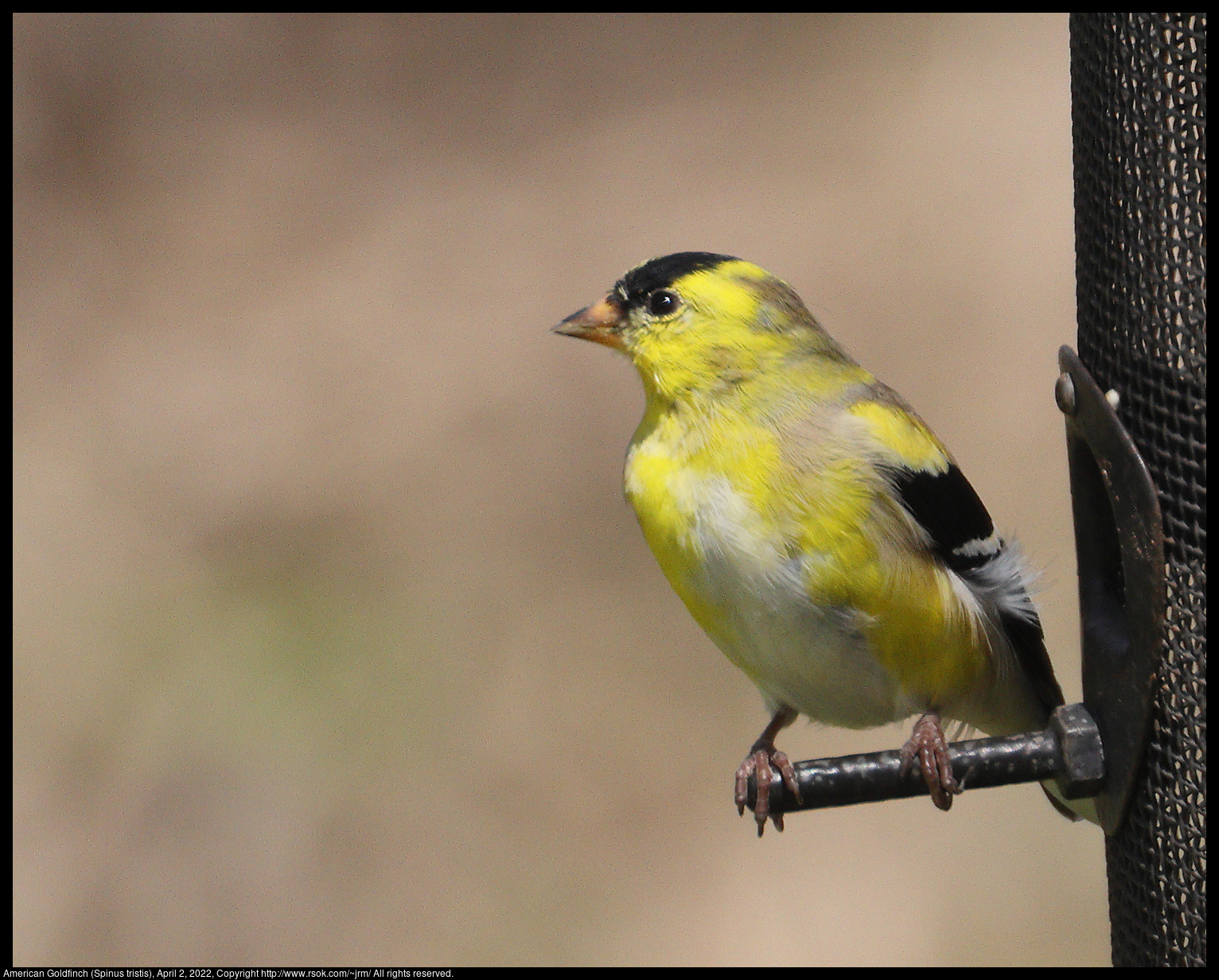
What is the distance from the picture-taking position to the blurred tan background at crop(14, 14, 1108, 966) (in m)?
5.74

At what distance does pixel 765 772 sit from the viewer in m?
3.19

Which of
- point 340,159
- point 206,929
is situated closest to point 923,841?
point 206,929

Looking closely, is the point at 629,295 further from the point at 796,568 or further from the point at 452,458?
A: the point at 452,458

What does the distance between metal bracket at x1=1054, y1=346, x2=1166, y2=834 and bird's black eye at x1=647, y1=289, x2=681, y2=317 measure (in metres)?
0.83

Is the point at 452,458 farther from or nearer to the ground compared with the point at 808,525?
nearer to the ground

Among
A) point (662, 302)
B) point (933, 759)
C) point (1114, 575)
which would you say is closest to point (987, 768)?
point (933, 759)

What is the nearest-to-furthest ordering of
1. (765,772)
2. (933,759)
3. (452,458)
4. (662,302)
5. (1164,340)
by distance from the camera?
(1164,340), (933,759), (765,772), (662,302), (452,458)

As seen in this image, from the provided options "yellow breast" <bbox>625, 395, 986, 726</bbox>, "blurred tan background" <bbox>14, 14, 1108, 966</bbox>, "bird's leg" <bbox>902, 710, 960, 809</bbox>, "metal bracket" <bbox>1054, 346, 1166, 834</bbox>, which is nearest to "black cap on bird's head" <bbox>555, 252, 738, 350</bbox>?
"yellow breast" <bbox>625, 395, 986, 726</bbox>

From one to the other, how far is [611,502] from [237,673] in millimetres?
1880

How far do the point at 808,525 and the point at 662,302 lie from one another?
674 millimetres

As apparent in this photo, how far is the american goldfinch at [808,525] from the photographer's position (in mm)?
2984

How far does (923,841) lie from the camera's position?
588 cm

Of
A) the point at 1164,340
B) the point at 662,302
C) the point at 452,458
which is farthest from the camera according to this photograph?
the point at 452,458

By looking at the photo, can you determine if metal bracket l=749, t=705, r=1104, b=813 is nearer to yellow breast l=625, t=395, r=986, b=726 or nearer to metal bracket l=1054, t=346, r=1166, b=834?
metal bracket l=1054, t=346, r=1166, b=834
